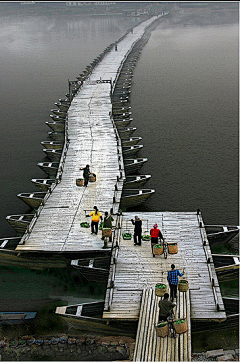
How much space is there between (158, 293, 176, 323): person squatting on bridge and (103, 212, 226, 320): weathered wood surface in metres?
1.89

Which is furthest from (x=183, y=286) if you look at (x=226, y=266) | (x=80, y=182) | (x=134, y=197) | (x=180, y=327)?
(x=80, y=182)

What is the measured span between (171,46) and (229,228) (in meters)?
92.8

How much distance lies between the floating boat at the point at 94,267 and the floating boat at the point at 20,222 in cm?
636

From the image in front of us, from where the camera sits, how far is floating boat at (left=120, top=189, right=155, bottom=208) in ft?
118

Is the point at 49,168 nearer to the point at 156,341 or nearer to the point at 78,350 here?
the point at 78,350

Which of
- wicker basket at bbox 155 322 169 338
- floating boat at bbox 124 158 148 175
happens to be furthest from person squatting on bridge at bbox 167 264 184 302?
floating boat at bbox 124 158 148 175

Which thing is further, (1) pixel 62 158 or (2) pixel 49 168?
(1) pixel 62 158

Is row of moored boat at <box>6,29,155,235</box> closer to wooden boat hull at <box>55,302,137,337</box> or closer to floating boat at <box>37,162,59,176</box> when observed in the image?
floating boat at <box>37,162,59,176</box>

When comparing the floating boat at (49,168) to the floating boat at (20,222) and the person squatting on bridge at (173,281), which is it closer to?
the floating boat at (20,222)

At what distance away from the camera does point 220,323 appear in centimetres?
2353

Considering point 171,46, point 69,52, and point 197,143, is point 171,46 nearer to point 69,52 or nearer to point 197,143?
point 69,52

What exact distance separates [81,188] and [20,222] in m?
5.32

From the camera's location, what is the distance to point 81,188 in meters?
35.8

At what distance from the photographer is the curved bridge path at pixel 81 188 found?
29.2m
